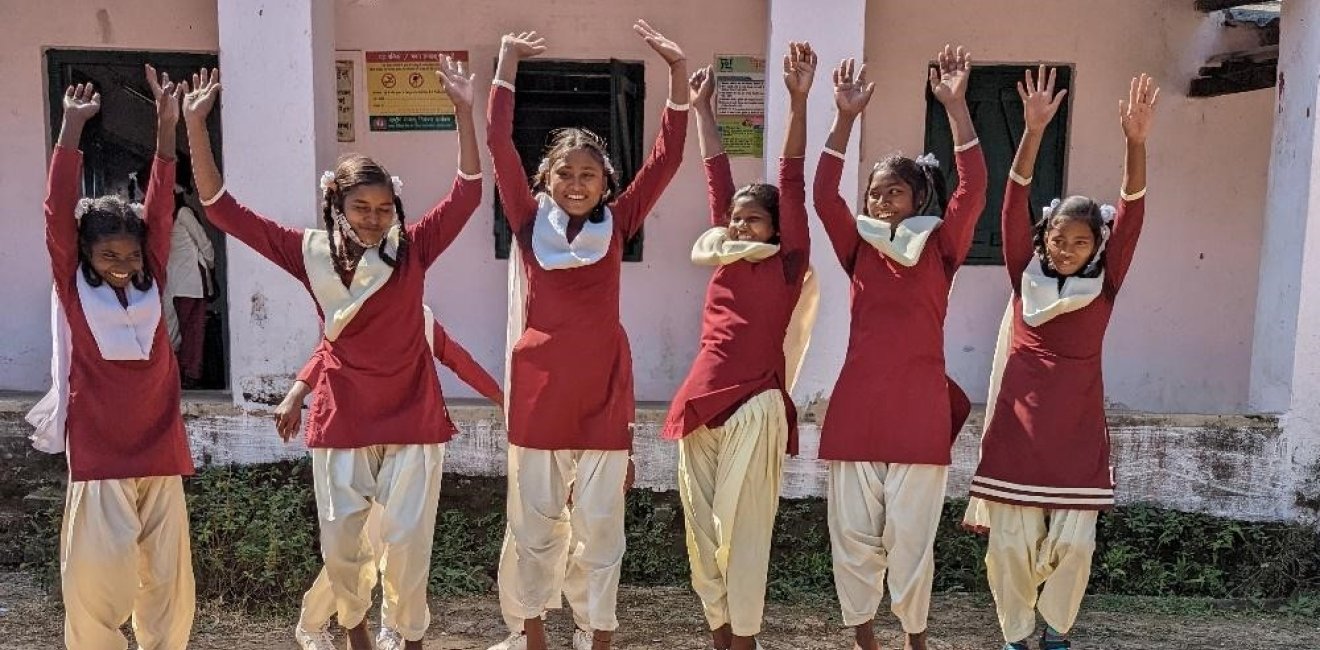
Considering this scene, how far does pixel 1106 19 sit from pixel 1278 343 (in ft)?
6.93

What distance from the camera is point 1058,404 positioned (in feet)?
11.3

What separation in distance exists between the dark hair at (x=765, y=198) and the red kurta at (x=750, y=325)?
29 mm

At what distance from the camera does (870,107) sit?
6.00m

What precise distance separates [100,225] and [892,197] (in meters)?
2.32

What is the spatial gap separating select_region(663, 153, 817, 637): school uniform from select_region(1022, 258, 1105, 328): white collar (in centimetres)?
71

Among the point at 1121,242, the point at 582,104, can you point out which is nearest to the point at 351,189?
the point at 1121,242

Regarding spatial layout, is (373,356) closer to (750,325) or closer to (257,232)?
(257,232)

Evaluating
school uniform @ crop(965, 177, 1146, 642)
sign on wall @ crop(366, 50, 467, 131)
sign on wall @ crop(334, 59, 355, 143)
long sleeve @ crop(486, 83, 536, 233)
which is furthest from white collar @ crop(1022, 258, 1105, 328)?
sign on wall @ crop(334, 59, 355, 143)

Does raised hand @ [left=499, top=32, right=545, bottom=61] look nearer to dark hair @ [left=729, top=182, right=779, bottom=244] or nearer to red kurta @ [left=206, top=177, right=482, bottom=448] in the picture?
red kurta @ [left=206, top=177, right=482, bottom=448]

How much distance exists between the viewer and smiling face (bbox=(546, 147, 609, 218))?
3.24 metres

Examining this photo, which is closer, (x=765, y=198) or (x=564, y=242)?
(x=564, y=242)

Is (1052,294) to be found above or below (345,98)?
below

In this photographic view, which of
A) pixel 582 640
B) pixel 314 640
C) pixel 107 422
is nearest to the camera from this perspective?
pixel 107 422

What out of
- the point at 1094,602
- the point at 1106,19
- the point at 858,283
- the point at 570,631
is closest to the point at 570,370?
the point at 858,283
